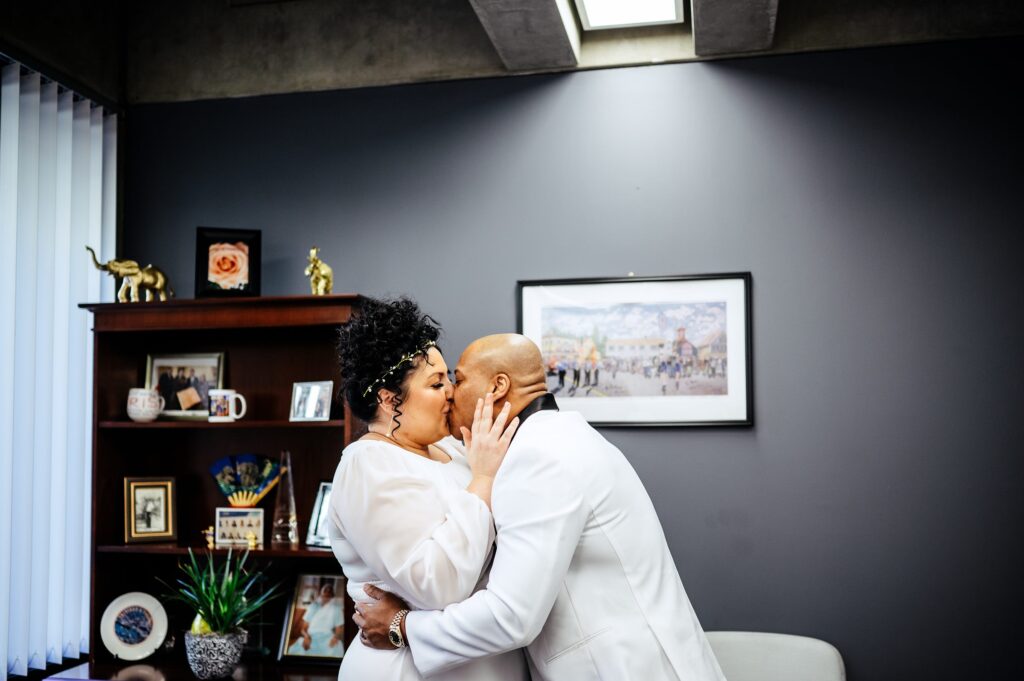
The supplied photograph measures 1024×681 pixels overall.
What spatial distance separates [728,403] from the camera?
3367 mm

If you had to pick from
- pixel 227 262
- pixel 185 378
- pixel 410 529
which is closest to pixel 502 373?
pixel 410 529

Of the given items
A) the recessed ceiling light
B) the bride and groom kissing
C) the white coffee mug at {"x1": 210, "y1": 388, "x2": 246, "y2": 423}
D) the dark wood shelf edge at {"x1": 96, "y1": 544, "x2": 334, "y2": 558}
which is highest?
the recessed ceiling light

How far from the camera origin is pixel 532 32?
3240mm

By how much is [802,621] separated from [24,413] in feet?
9.60

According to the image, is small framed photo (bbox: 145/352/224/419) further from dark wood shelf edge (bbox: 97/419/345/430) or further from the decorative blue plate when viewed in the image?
the decorative blue plate

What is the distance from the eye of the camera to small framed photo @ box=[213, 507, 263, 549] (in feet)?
11.3

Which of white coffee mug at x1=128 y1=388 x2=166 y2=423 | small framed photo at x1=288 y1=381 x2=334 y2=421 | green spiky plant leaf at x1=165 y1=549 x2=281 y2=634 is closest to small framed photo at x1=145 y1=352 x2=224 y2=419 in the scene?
white coffee mug at x1=128 y1=388 x2=166 y2=423

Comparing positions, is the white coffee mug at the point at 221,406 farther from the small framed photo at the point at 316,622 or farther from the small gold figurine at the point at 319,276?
the small framed photo at the point at 316,622

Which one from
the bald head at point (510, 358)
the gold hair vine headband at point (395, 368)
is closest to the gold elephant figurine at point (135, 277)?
the gold hair vine headband at point (395, 368)

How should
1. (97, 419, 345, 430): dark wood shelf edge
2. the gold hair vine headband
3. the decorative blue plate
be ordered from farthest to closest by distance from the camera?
the decorative blue plate < (97, 419, 345, 430): dark wood shelf edge < the gold hair vine headband

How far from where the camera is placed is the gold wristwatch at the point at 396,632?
83.4 inches

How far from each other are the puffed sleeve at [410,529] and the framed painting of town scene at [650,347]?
4.57ft

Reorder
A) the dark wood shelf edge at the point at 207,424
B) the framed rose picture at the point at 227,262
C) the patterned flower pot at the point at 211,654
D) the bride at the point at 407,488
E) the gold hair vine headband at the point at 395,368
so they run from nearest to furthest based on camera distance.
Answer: the bride at the point at 407,488
the gold hair vine headband at the point at 395,368
the patterned flower pot at the point at 211,654
the dark wood shelf edge at the point at 207,424
the framed rose picture at the point at 227,262

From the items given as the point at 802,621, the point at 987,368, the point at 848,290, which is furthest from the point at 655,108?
the point at 802,621
